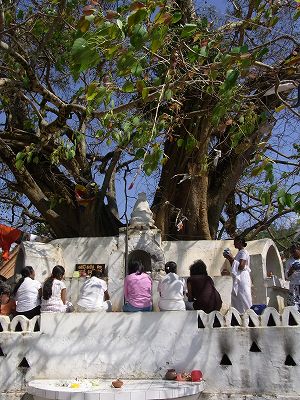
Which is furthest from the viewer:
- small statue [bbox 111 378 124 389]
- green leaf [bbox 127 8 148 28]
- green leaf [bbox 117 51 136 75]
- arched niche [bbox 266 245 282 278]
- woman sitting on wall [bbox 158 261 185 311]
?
arched niche [bbox 266 245 282 278]

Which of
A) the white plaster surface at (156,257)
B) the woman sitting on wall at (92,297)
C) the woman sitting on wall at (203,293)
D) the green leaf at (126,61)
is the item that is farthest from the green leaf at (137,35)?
the white plaster surface at (156,257)

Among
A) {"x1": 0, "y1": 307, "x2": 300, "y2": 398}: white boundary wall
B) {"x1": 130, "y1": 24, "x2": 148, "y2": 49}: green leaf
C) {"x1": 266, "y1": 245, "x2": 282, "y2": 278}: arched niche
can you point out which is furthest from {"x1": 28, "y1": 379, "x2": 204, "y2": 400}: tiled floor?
{"x1": 266, "y1": 245, "x2": 282, "y2": 278}: arched niche

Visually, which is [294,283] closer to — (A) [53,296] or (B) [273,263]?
(B) [273,263]

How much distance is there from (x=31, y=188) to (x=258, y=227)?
19.0 ft

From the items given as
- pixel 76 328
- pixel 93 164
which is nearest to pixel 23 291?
pixel 76 328

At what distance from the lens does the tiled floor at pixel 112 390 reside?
5.50 meters

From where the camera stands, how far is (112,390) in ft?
19.0

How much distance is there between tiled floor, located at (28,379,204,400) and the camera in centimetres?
550

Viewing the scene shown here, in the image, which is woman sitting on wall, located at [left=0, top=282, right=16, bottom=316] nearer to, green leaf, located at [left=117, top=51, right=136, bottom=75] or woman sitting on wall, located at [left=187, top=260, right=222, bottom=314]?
woman sitting on wall, located at [left=187, top=260, right=222, bottom=314]

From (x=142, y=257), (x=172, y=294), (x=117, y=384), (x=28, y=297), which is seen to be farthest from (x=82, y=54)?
(x=142, y=257)

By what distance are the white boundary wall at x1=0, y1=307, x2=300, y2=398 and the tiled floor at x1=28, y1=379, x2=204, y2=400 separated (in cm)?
23

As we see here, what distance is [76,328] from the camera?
6.77 m

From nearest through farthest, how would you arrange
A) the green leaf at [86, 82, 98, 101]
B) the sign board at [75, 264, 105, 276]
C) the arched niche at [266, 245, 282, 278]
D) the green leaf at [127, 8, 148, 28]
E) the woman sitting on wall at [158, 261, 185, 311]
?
1. the green leaf at [127, 8, 148, 28]
2. the green leaf at [86, 82, 98, 101]
3. the woman sitting on wall at [158, 261, 185, 311]
4. the sign board at [75, 264, 105, 276]
5. the arched niche at [266, 245, 282, 278]

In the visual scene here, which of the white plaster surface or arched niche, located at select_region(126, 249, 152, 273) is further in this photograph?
arched niche, located at select_region(126, 249, 152, 273)
